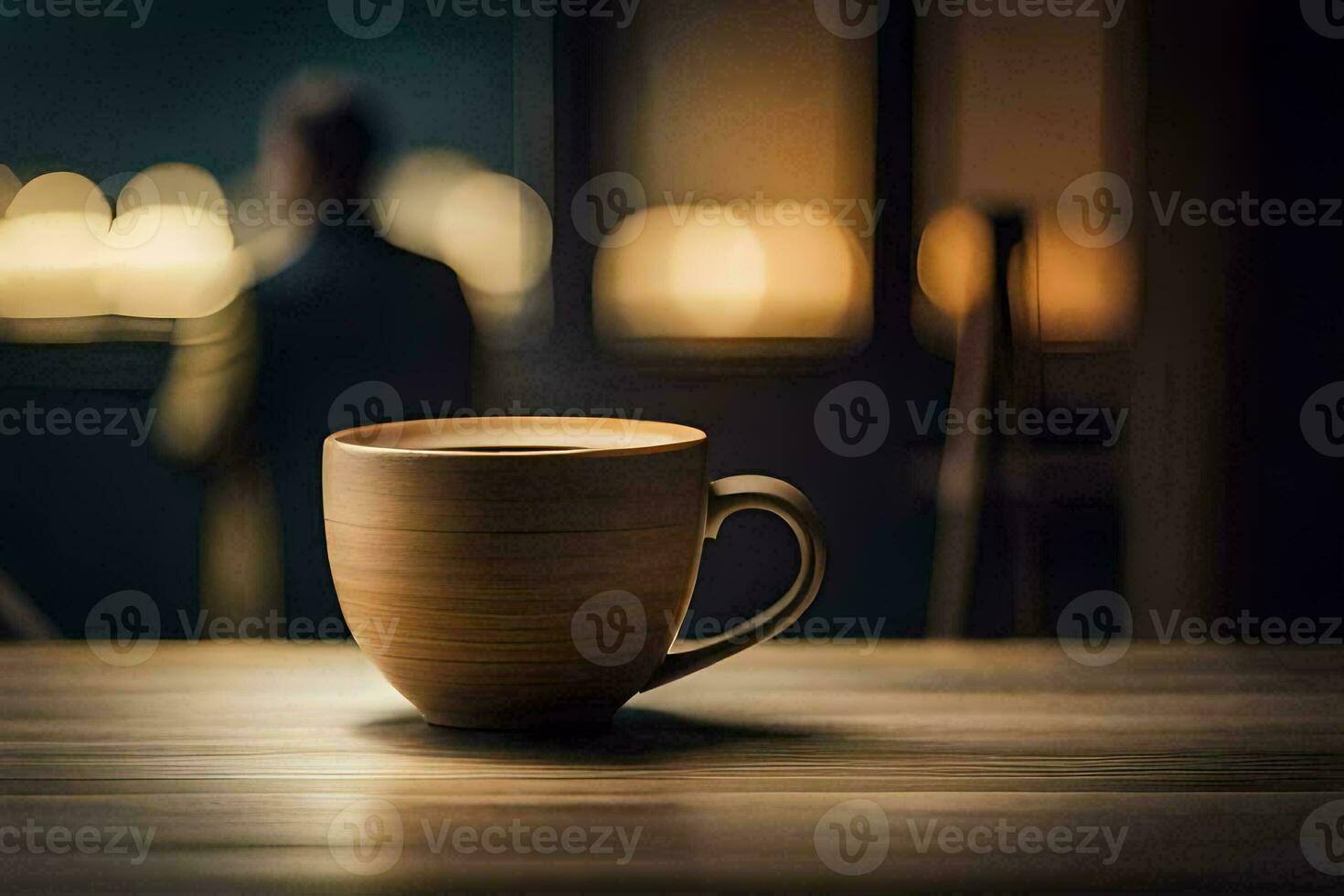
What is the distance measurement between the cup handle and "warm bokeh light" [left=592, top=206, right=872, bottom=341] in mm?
961

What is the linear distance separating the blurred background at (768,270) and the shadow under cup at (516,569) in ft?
2.92

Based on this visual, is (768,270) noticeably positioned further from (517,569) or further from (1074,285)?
(517,569)

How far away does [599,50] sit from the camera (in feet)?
4.55

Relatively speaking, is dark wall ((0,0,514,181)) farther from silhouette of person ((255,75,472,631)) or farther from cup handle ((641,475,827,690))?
cup handle ((641,475,827,690))

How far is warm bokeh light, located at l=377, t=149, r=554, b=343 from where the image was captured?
141cm

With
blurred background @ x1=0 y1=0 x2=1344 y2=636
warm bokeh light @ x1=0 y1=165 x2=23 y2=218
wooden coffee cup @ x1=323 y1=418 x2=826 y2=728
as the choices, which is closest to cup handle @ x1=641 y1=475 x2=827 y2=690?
wooden coffee cup @ x1=323 y1=418 x2=826 y2=728

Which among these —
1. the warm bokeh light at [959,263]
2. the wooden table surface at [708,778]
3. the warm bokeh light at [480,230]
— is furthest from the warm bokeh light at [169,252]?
the wooden table surface at [708,778]

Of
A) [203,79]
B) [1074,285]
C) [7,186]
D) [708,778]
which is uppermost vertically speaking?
[203,79]

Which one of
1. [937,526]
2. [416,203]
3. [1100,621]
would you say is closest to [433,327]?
[416,203]

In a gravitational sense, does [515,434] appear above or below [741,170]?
below

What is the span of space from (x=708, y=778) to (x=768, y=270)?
1.10 metres

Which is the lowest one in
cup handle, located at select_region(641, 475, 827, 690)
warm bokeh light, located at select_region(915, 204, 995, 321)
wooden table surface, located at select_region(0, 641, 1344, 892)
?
wooden table surface, located at select_region(0, 641, 1344, 892)

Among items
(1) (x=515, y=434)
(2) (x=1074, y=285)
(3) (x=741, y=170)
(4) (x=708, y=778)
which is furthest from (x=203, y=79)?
(4) (x=708, y=778)

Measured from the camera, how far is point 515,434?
0.52 metres
